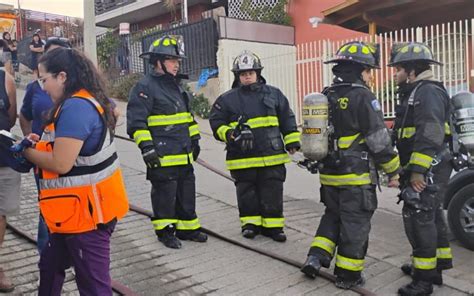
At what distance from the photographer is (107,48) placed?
17.5 meters

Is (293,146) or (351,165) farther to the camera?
(293,146)

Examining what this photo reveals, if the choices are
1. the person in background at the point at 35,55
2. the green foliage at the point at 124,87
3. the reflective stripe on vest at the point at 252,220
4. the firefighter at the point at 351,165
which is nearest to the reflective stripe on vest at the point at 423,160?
the firefighter at the point at 351,165

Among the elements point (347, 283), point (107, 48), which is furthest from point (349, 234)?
point (107, 48)

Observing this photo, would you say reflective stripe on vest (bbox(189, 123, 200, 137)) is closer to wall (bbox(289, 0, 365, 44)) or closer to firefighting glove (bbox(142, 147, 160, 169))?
firefighting glove (bbox(142, 147, 160, 169))

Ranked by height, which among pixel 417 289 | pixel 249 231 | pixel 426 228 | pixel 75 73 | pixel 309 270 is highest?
pixel 75 73

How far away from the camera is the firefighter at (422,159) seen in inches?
153

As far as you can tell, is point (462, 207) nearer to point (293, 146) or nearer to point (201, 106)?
point (293, 146)

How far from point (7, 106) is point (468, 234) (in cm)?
435

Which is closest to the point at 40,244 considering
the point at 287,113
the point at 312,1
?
the point at 287,113

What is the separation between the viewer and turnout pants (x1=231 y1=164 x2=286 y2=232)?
197 inches

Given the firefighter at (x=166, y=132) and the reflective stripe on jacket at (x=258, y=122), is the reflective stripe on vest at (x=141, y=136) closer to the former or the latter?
the firefighter at (x=166, y=132)

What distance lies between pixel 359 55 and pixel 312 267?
1774mm

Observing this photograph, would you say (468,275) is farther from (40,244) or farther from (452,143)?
(40,244)

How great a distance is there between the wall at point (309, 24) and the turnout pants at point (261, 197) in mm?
10754
